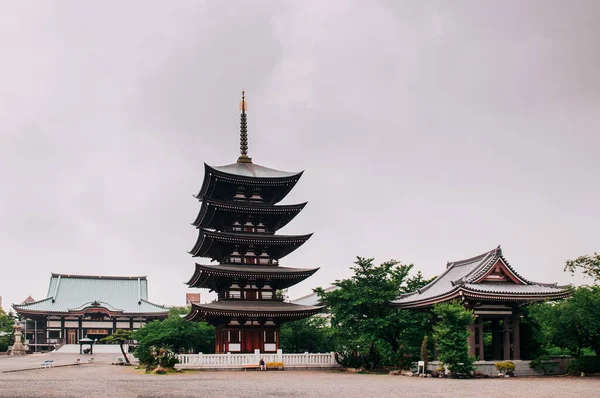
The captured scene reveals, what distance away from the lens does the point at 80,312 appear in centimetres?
8244

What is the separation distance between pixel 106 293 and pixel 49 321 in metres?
9.60

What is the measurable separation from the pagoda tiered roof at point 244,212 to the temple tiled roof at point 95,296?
4238 cm

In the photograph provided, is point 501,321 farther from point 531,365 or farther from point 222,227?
point 222,227

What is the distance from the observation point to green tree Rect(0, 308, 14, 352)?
8093 cm

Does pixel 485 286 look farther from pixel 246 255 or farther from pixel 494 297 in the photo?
pixel 246 255

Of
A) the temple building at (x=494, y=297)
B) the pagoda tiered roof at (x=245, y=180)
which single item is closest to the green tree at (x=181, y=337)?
the pagoda tiered roof at (x=245, y=180)

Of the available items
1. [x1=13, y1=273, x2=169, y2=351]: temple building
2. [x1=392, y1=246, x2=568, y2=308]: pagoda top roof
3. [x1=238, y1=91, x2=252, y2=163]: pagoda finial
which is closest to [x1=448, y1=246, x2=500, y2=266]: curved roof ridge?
[x1=392, y1=246, x2=568, y2=308]: pagoda top roof

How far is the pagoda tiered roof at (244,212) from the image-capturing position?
45.5m

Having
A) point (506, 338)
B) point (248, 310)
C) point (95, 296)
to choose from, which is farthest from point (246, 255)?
point (95, 296)

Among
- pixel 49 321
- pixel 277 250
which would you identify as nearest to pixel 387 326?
pixel 277 250

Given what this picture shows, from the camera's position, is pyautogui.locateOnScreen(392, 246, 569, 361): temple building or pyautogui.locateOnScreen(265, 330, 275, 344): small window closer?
pyautogui.locateOnScreen(392, 246, 569, 361): temple building

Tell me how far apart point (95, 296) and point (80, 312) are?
7.58 metres

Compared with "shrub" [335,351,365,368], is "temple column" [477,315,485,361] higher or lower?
higher

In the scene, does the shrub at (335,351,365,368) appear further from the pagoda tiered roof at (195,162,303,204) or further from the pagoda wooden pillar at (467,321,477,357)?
the pagoda tiered roof at (195,162,303,204)
